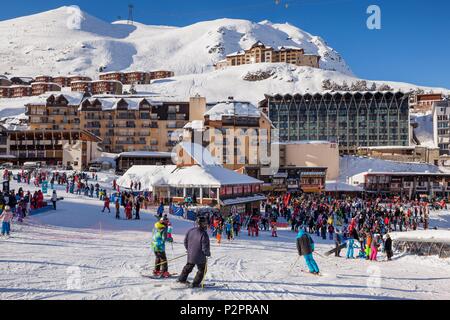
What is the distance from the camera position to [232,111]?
62.8m

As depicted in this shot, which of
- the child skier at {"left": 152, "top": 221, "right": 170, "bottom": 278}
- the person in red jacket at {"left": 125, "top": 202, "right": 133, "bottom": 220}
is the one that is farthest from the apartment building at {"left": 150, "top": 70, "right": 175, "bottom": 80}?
the child skier at {"left": 152, "top": 221, "right": 170, "bottom": 278}

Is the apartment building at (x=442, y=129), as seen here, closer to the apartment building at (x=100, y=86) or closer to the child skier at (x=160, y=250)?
the apartment building at (x=100, y=86)

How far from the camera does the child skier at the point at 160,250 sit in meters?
9.17

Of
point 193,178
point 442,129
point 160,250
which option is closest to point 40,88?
point 442,129

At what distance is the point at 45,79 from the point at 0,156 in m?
97.8

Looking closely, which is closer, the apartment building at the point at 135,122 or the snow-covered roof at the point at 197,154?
the snow-covered roof at the point at 197,154

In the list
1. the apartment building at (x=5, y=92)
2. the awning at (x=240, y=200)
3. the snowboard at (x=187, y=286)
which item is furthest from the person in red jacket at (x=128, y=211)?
the apartment building at (x=5, y=92)

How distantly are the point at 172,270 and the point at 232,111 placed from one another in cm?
5321

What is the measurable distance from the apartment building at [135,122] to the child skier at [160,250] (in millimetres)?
69060

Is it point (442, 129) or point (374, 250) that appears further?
point (442, 129)

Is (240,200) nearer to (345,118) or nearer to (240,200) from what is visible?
(240,200)

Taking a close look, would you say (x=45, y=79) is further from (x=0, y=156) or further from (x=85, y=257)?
(x=85, y=257)

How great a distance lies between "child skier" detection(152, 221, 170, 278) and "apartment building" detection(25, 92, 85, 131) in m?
76.4
